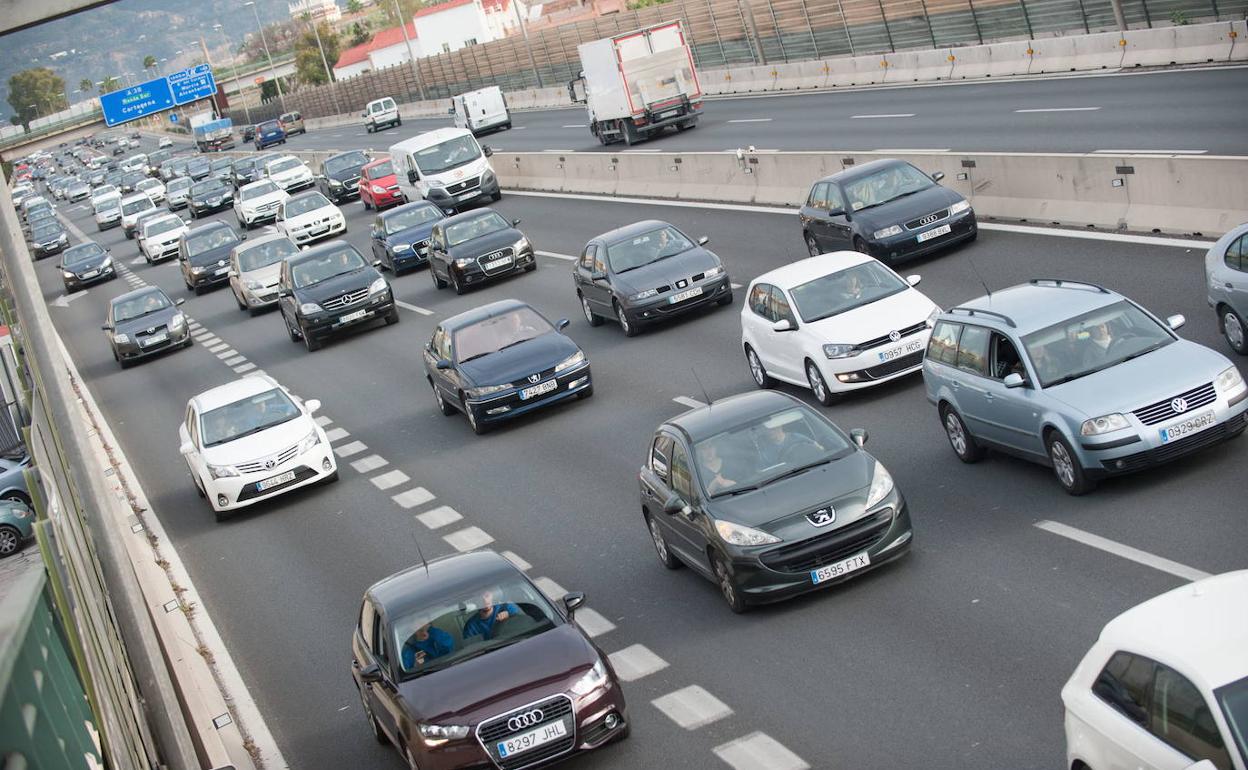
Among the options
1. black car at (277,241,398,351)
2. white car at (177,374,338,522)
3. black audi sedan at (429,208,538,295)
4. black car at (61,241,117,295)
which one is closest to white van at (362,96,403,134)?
black car at (61,241,117,295)

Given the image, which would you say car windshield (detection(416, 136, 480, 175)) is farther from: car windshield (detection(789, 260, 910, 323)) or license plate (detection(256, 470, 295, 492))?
car windshield (detection(789, 260, 910, 323))

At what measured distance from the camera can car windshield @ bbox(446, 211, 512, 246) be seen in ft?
114

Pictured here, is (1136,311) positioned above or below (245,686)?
above

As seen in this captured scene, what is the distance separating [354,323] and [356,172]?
28343mm

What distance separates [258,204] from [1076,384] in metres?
46.5

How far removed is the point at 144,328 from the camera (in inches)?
1464

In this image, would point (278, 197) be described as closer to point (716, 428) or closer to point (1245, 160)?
point (1245, 160)

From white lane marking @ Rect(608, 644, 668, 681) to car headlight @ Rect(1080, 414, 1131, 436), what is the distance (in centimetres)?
394

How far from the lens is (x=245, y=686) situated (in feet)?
48.0

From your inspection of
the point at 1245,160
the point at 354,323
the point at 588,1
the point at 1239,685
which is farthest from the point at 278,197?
the point at 588,1

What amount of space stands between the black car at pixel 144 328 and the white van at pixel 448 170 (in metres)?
10.2

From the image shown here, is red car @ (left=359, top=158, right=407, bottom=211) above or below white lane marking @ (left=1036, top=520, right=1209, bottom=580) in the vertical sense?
above

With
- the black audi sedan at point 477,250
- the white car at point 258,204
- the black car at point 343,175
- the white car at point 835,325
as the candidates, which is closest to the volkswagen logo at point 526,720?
the white car at point 835,325

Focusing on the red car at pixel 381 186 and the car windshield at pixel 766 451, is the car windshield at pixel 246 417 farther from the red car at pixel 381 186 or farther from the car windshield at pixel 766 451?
the red car at pixel 381 186
